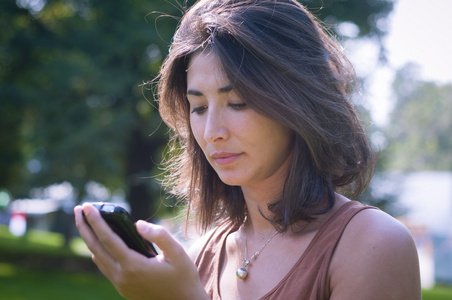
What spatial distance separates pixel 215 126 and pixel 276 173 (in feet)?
1.16

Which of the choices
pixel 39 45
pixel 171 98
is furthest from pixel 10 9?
pixel 171 98

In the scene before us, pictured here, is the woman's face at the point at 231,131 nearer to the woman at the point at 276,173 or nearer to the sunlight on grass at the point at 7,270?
the woman at the point at 276,173

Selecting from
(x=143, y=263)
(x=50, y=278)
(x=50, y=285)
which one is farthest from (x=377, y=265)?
(x=50, y=278)

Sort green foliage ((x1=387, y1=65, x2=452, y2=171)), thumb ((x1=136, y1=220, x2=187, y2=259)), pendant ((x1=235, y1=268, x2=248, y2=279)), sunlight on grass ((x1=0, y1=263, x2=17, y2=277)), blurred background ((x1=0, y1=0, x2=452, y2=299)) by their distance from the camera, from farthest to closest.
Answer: green foliage ((x1=387, y1=65, x2=452, y2=171)) < sunlight on grass ((x1=0, y1=263, x2=17, y2=277)) < blurred background ((x1=0, y1=0, x2=452, y2=299)) < pendant ((x1=235, y1=268, x2=248, y2=279)) < thumb ((x1=136, y1=220, x2=187, y2=259))

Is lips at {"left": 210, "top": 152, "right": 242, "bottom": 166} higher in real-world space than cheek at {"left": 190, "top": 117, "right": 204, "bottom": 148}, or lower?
lower

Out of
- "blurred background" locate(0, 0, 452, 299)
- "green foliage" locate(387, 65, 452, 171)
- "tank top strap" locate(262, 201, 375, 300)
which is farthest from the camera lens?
"green foliage" locate(387, 65, 452, 171)

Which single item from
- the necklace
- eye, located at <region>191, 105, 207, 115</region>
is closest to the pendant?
the necklace

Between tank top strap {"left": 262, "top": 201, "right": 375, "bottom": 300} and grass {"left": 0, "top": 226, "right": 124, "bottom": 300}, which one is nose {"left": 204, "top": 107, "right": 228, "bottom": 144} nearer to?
tank top strap {"left": 262, "top": 201, "right": 375, "bottom": 300}

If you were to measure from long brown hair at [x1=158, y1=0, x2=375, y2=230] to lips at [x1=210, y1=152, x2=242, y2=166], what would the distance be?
20 centimetres

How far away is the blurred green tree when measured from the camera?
12.3 meters

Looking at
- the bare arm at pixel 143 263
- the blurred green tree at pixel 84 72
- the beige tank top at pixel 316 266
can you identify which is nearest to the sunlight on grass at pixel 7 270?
the blurred green tree at pixel 84 72

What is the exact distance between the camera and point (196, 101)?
209 centimetres

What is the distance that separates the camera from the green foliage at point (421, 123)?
2509 inches

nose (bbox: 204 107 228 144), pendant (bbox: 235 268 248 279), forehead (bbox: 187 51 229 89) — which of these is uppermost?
forehead (bbox: 187 51 229 89)
